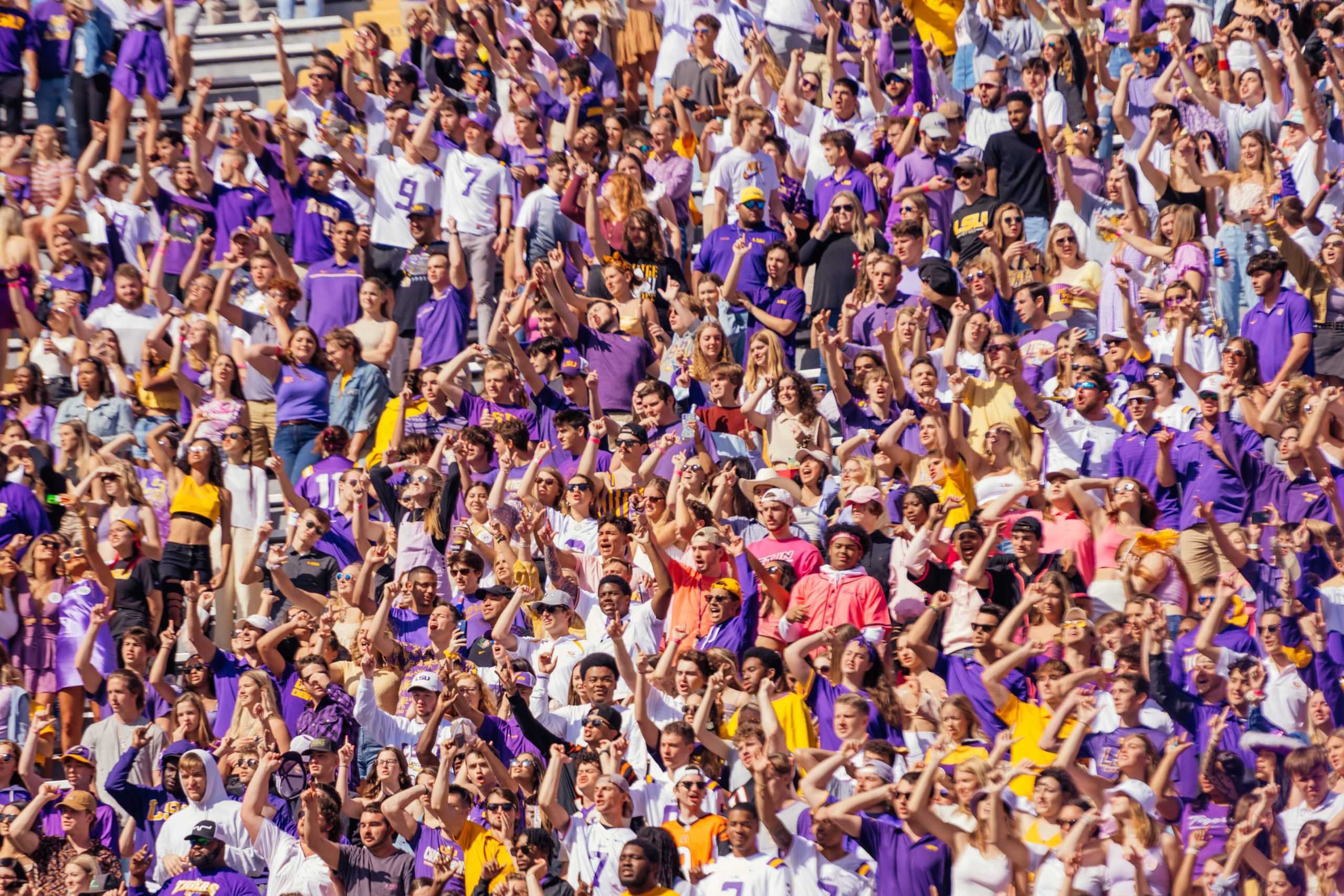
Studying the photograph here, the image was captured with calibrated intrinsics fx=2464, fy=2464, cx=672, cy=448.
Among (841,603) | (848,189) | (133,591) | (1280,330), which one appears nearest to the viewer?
(841,603)

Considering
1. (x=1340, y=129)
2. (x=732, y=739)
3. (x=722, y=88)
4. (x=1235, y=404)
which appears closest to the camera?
(x=732, y=739)

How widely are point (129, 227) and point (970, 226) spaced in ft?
18.8

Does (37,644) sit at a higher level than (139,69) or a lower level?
lower

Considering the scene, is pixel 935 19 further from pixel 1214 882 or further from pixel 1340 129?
pixel 1214 882

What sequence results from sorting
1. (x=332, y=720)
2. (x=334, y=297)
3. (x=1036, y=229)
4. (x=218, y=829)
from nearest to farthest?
1. (x=218, y=829)
2. (x=332, y=720)
3. (x=1036, y=229)
4. (x=334, y=297)

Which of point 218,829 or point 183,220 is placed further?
point 183,220

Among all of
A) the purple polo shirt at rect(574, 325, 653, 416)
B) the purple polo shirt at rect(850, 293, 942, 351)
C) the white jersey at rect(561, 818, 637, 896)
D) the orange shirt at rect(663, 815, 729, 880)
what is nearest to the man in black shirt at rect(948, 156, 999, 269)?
the purple polo shirt at rect(850, 293, 942, 351)

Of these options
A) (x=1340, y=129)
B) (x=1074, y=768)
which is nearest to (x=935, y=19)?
(x=1340, y=129)

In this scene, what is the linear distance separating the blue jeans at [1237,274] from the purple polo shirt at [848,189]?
89.6 inches

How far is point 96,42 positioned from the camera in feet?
57.8

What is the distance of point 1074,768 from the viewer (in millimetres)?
10828

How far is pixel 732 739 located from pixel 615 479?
252 cm

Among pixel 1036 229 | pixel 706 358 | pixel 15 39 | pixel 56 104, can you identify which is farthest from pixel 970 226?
pixel 15 39

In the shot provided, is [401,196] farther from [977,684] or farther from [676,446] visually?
[977,684]
